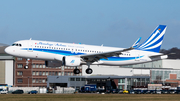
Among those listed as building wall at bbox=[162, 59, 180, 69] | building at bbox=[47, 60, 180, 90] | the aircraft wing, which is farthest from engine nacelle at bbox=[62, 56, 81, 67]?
building wall at bbox=[162, 59, 180, 69]

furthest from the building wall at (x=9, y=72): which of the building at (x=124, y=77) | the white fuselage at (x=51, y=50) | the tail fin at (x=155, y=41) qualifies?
the tail fin at (x=155, y=41)

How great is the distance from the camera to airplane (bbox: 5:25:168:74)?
51.8 meters

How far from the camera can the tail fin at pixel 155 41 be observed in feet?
200

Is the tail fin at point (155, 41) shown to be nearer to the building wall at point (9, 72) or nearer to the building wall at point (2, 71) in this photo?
the building wall at point (2, 71)

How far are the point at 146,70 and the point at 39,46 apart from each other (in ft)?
280

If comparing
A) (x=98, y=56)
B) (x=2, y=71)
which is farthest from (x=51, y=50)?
(x=2, y=71)

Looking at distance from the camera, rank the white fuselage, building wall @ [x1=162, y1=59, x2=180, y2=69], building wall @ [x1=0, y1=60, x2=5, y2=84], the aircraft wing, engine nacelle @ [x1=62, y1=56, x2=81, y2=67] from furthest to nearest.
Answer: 1. building wall @ [x1=162, y1=59, x2=180, y2=69]
2. building wall @ [x1=0, y1=60, x2=5, y2=84]
3. the aircraft wing
4. engine nacelle @ [x1=62, y1=56, x2=81, y2=67]
5. the white fuselage

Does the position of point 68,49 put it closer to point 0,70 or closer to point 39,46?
point 39,46

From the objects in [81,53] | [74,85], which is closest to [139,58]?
[81,53]

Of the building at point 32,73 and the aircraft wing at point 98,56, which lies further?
the building at point 32,73

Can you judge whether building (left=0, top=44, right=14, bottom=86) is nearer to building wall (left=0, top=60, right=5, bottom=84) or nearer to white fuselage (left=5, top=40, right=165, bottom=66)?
building wall (left=0, top=60, right=5, bottom=84)

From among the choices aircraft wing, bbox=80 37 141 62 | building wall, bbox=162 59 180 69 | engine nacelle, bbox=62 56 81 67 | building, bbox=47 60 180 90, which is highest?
building wall, bbox=162 59 180 69

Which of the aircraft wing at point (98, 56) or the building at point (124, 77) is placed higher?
A: the aircraft wing at point (98, 56)

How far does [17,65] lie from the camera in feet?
416
